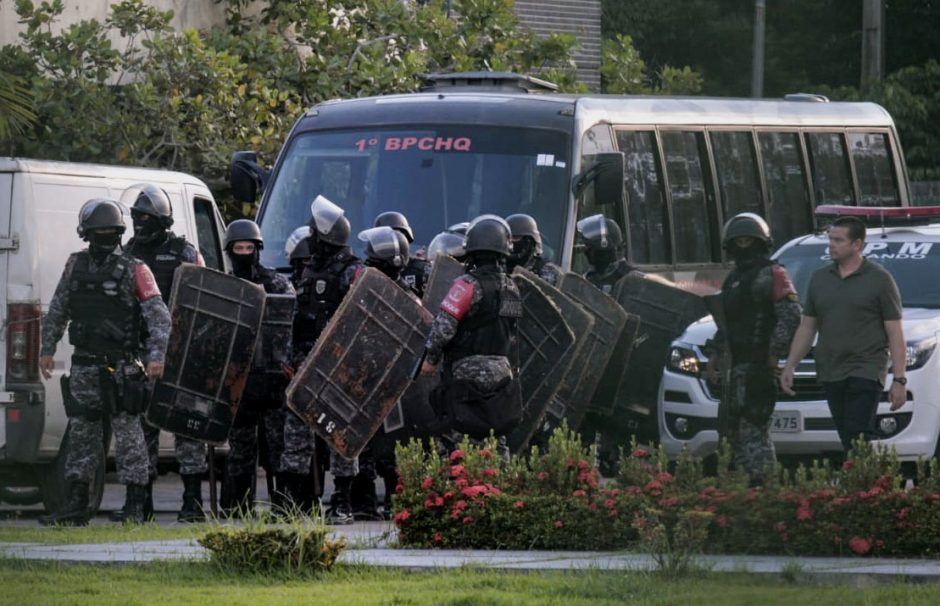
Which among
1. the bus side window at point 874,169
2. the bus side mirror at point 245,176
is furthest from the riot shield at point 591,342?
the bus side window at point 874,169

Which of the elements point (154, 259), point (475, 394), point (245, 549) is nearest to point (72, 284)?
point (154, 259)

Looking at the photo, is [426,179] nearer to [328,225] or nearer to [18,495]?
[328,225]

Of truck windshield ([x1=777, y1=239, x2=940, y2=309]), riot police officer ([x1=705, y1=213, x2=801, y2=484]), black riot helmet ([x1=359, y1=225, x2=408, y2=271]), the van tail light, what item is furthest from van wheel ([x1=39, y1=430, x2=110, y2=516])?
truck windshield ([x1=777, y1=239, x2=940, y2=309])

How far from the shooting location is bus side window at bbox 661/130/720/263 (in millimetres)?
17312

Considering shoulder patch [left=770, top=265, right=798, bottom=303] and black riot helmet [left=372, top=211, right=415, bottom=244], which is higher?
black riot helmet [left=372, top=211, right=415, bottom=244]

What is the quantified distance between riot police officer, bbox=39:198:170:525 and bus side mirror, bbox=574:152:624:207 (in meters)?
4.05

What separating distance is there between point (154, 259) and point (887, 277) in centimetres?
438

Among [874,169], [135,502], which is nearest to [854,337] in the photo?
[135,502]

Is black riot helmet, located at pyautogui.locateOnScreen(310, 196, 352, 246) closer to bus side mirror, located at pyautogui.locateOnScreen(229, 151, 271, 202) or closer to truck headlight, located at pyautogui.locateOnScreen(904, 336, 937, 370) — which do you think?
truck headlight, located at pyautogui.locateOnScreen(904, 336, 937, 370)

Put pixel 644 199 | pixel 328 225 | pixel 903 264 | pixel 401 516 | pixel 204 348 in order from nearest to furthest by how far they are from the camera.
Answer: pixel 401 516, pixel 204 348, pixel 328 225, pixel 903 264, pixel 644 199

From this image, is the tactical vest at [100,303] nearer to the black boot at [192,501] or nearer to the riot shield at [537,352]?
the black boot at [192,501]

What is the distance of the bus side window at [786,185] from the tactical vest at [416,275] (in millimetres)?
6253

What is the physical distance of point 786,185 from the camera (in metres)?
19.1

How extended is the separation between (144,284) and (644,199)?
595cm
